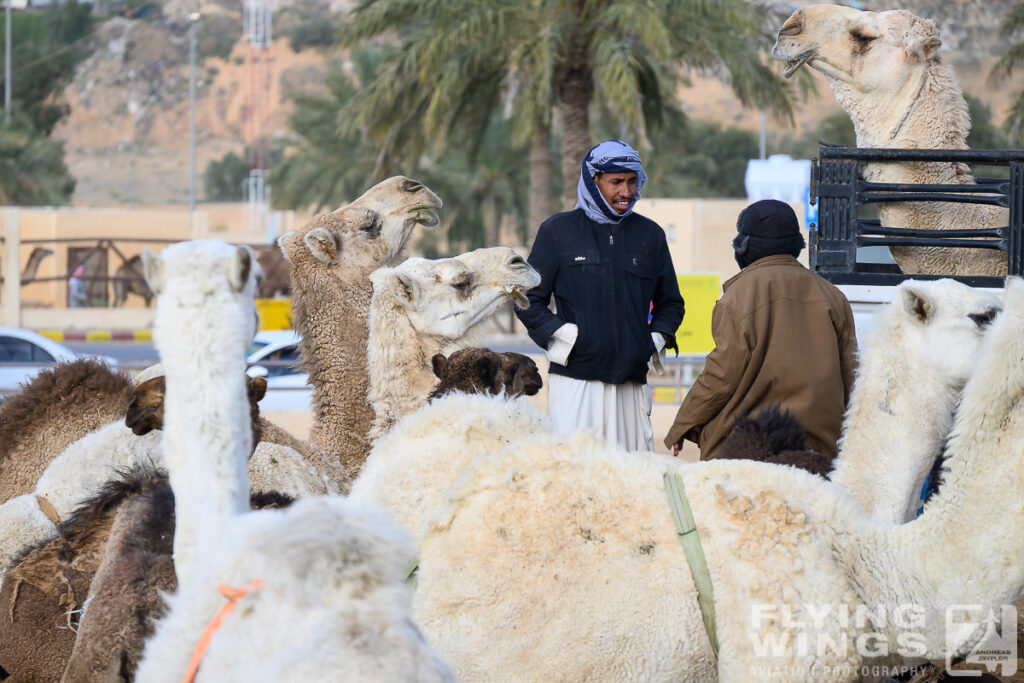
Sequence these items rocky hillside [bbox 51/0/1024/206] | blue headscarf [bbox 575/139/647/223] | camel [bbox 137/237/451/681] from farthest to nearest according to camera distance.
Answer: rocky hillside [bbox 51/0/1024/206], blue headscarf [bbox 575/139/647/223], camel [bbox 137/237/451/681]

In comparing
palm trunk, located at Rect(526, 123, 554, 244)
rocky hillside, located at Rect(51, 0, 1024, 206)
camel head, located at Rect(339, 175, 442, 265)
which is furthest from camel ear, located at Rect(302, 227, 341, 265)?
rocky hillside, located at Rect(51, 0, 1024, 206)

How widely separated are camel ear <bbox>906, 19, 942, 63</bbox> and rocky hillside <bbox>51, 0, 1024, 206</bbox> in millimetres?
73532

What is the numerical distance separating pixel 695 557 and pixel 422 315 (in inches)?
103

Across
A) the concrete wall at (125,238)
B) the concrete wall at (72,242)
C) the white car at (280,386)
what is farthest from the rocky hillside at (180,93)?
the white car at (280,386)

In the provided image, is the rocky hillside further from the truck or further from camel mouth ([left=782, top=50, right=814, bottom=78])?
the truck

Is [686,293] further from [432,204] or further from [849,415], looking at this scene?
[849,415]

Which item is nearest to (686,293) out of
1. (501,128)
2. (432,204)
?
(432,204)

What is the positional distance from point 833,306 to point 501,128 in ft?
98.9

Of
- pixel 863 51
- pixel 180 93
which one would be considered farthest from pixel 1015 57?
pixel 180 93

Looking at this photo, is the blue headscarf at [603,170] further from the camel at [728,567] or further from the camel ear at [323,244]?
the camel at [728,567]

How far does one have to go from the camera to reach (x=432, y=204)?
20.6 feet

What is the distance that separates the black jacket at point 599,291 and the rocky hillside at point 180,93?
244 feet

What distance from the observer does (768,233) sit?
5043 millimetres

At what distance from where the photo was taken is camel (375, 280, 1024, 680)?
2.92 meters
